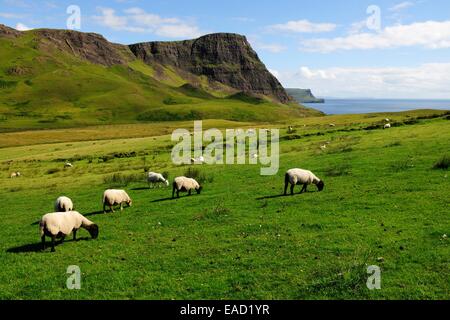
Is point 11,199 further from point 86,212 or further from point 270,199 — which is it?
point 270,199

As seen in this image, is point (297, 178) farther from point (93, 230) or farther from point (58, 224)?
point (58, 224)

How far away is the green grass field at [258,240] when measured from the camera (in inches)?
563

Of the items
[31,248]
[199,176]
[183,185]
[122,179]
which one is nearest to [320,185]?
[183,185]

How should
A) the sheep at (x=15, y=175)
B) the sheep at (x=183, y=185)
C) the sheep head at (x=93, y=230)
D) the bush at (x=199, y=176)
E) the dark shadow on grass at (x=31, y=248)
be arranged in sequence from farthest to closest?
the sheep at (x=15, y=175)
the bush at (x=199, y=176)
the sheep at (x=183, y=185)
the sheep head at (x=93, y=230)
the dark shadow on grass at (x=31, y=248)

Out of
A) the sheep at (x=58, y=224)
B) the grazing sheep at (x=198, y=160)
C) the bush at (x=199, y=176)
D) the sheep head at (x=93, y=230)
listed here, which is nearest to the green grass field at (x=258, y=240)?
the sheep head at (x=93, y=230)

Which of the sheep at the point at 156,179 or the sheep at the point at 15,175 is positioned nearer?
the sheep at the point at 156,179

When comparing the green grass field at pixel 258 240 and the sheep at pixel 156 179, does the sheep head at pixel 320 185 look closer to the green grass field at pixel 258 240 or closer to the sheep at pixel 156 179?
A: the green grass field at pixel 258 240

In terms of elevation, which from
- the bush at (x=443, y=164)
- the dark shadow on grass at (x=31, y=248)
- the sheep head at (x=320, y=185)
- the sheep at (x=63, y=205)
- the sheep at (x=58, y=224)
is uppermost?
the bush at (x=443, y=164)

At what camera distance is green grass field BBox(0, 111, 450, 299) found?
14305 mm

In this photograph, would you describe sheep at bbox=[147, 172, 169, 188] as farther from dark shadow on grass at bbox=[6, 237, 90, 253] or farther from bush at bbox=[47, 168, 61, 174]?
bush at bbox=[47, 168, 61, 174]

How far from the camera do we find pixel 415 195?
24.1 meters

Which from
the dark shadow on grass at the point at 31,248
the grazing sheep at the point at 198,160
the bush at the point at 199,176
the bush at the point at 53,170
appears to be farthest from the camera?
the bush at the point at 53,170
